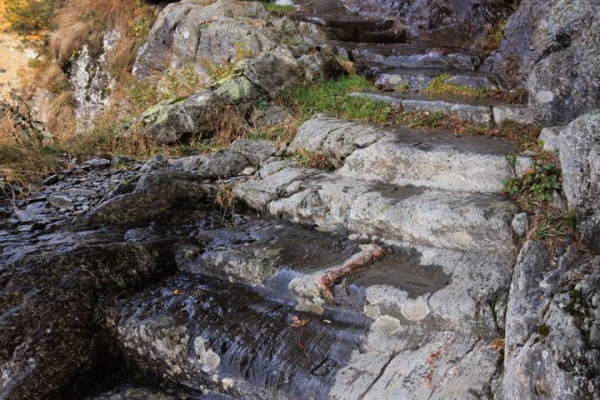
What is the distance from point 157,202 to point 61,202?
3.07 feet

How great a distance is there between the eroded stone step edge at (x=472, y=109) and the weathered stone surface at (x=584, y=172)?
70.5 inches

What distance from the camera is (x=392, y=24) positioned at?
8648 millimetres

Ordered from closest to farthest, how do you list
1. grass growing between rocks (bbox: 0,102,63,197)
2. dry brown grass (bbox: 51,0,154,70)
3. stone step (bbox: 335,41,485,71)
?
grass growing between rocks (bbox: 0,102,63,197)
stone step (bbox: 335,41,485,71)
dry brown grass (bbox: 51,0,154,70)

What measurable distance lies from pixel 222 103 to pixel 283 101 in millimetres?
805

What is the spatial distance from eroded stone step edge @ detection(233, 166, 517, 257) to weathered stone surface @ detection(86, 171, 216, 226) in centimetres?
37

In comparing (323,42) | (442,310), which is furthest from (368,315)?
(323,42)

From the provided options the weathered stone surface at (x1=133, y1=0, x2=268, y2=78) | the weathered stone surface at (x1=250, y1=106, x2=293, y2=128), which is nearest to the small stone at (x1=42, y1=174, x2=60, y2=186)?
the weathered stone surface at (x1=250, y1=106, x2=293, y2=128)

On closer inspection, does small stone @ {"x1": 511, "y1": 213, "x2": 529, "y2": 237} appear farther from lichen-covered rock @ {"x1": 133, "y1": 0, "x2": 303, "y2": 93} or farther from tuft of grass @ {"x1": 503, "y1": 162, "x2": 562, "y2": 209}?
lichen-covered rock @ {"x1": 133, "y1": 0, "x2": 303, "y2": 93}

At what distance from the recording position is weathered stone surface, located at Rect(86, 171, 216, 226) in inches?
161

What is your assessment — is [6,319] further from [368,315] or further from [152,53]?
[152,53]

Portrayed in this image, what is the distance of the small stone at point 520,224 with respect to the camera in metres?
2.97

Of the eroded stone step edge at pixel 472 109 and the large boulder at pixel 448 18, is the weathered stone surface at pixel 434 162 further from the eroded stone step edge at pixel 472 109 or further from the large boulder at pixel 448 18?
the large boulder at pixel 448 18

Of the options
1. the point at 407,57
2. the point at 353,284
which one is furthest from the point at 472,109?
the point at 353,284

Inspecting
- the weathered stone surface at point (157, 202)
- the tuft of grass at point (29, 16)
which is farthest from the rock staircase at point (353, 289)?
the tuft of grass at point (29, 16)
